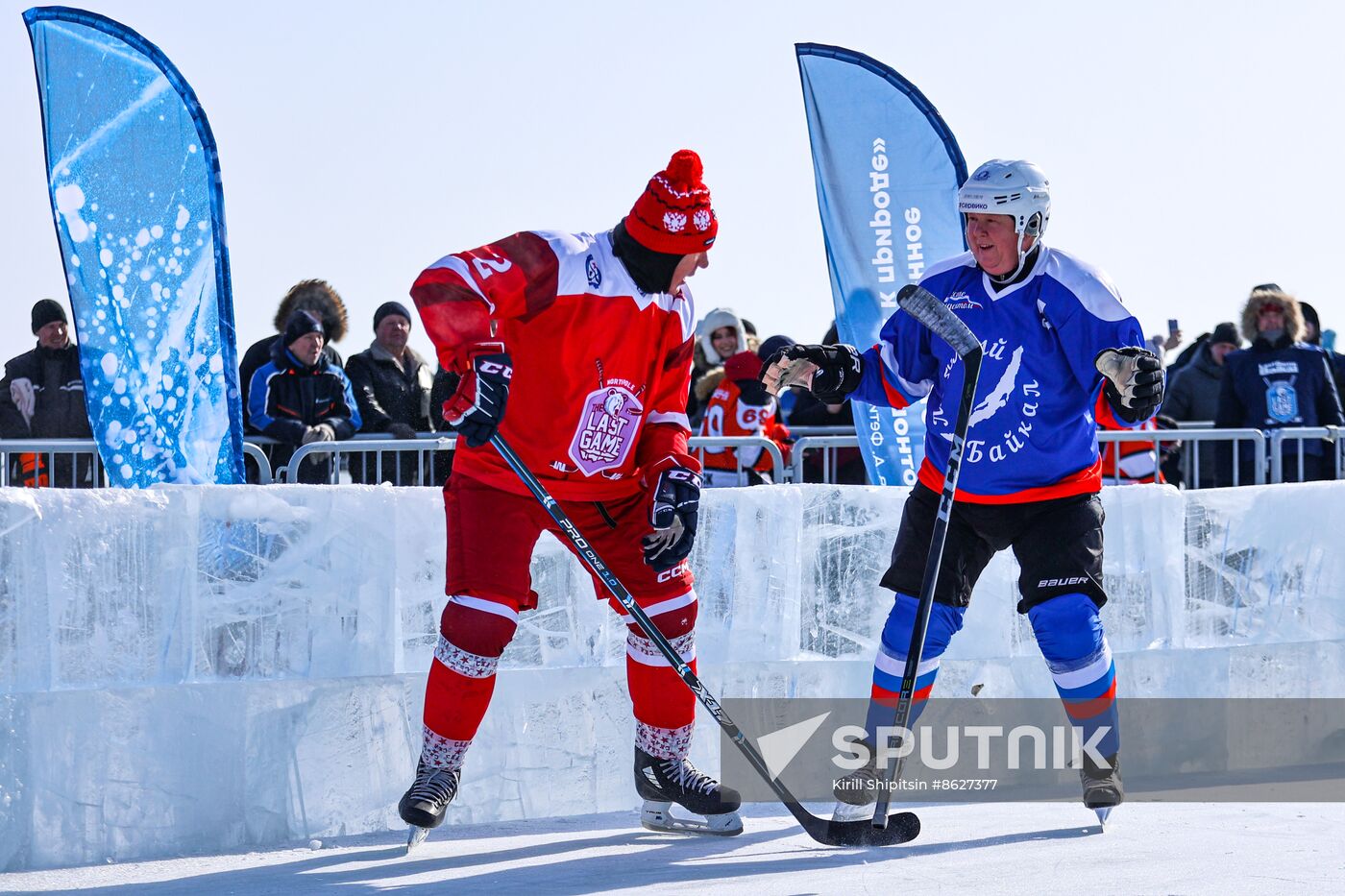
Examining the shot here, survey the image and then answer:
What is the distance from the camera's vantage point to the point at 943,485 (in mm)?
5070

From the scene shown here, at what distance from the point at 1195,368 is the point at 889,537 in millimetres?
5459

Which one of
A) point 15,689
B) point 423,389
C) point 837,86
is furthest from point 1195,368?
point 15,689

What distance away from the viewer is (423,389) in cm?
892

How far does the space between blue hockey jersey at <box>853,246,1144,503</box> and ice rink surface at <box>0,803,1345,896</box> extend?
982mm

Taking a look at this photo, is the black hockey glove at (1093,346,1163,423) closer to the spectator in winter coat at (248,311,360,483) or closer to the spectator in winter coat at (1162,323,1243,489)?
the spectator in winter coat at (248,311,360,483)

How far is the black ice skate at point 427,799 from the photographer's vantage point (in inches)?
190

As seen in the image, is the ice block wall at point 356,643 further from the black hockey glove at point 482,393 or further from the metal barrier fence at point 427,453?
the metal barrier fence at point 427,453

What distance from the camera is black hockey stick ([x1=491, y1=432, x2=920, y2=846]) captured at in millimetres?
4949

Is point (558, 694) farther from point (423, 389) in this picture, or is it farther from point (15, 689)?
point (423, 389)

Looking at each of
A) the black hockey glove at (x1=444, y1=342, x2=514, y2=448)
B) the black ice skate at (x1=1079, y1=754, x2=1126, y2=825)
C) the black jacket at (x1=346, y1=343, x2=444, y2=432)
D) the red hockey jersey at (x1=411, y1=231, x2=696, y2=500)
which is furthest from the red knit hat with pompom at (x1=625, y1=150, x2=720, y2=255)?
the black jacket at (x1=346, y1=343, x2=444, y2=432)

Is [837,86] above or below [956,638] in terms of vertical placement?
above

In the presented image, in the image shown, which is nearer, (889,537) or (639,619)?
(639,619)

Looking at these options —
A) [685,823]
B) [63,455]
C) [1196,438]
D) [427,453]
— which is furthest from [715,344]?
[685,823]

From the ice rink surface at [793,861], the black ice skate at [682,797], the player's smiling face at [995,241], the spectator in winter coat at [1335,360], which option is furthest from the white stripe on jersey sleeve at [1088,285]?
the spectator in winter coat at [1335,360]
